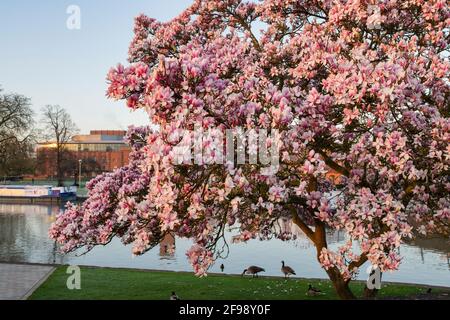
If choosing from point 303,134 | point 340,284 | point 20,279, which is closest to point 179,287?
point 20,279

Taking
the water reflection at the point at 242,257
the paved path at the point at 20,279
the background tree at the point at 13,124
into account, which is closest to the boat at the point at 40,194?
the background tree at the point at 13,124

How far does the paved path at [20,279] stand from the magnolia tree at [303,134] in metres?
6.79

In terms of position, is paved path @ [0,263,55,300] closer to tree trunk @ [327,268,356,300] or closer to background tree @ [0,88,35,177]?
tree trunk @ [327,268,356,300]

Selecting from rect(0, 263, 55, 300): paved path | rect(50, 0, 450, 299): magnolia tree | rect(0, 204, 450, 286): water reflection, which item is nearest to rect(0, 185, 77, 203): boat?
rect(0, 204, 450, 286): water reflection

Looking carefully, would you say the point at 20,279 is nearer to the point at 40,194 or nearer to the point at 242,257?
the point at 242,257

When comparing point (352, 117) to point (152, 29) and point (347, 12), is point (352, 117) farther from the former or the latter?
point (152, 29)

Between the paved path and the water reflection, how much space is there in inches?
75.8

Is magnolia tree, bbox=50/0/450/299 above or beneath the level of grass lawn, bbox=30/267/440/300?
above

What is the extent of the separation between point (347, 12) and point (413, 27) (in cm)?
171

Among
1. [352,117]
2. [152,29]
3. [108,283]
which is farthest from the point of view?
[108,283]

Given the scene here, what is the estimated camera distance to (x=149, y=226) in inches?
386

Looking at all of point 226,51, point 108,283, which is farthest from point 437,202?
point 108,283

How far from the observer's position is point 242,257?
1234 inches

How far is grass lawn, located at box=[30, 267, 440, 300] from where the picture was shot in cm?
1752
